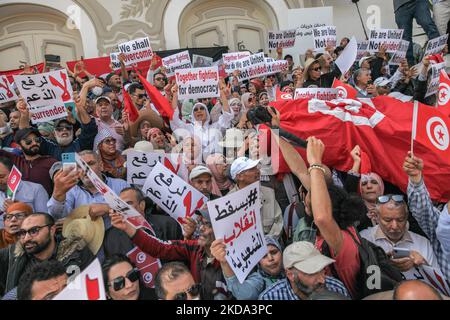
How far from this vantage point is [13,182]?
339 centimetres

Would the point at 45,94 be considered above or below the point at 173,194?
above

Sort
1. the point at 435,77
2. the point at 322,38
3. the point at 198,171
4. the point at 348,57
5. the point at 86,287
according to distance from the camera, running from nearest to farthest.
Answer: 1. the point at 86,287
2. the point at 198,171
3. the point at 435,77
4. the point at 348,57
5. the point at 322,38

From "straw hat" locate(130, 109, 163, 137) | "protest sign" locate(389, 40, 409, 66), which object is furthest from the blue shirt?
"protest sign" locate(389, 40, 409, 66)

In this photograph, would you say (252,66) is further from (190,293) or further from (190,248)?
(190,293)

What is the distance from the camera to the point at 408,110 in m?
4.30

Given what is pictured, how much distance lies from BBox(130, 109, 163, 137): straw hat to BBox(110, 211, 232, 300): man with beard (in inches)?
85.4

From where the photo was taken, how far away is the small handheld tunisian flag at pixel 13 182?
335 centimetres

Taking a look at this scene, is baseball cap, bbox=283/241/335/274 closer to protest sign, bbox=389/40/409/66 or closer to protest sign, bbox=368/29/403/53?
protest sign, bbox=368/29/403/53

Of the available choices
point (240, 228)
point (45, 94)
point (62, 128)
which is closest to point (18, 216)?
point (240, 228)

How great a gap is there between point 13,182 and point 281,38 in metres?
6.10
